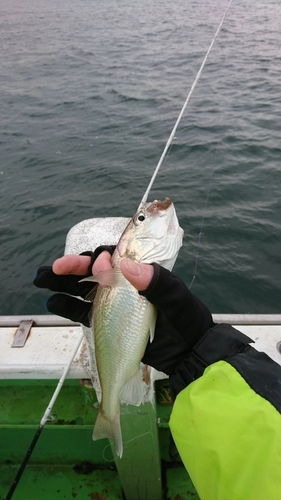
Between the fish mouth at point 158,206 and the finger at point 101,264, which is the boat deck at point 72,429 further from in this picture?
the fish mouth at point 158,206

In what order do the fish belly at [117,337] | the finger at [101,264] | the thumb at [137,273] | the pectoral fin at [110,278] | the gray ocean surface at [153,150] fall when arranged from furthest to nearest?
the gray ocean surface at [153,150] < the finger at [101,264] < the fish belly at [117,337] < the pectoral fin at [110,278] < the thumb at [137,273]

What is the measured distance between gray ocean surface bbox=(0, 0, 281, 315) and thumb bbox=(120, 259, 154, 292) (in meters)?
3.71

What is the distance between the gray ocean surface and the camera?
611 cm

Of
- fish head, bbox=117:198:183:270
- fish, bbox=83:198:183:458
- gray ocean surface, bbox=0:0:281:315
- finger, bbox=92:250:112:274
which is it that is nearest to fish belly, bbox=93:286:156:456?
fish, bbox=83:198:183:458

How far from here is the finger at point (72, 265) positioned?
2062mm

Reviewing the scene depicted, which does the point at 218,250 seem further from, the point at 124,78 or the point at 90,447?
the point at 124,78

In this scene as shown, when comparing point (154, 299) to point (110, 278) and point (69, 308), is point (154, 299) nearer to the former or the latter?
point (110, 278)

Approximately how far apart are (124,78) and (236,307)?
11509mm

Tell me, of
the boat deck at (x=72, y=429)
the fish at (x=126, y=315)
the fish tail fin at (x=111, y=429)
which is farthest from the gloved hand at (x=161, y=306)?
the boat deck at (x=72, y=429)

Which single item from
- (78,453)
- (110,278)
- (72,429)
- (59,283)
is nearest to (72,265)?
(59,283)

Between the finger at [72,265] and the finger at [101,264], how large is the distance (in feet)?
0.44

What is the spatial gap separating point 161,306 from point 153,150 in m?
7.95

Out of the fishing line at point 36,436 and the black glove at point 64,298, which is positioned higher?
the black glove at point 64,298

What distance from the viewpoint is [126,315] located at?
6.27 feet
